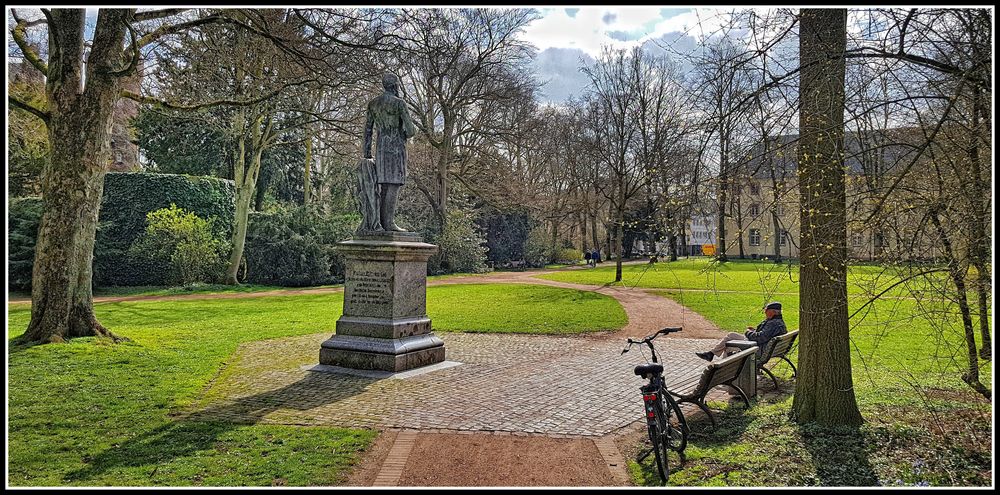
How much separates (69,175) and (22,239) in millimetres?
16303

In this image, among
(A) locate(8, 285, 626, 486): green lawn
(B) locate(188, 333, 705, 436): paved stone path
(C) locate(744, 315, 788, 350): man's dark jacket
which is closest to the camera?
(A) locate(8, 285, 626, 486): green lawn

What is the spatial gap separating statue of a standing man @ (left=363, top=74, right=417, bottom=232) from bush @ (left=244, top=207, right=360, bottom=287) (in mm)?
18035

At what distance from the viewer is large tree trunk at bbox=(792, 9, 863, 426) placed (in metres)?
5.52

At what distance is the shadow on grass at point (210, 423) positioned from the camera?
218 inches

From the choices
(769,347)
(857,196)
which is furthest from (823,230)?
(769,347)

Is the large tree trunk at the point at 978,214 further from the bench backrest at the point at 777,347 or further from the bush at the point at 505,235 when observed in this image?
the bush at the point at 505,235

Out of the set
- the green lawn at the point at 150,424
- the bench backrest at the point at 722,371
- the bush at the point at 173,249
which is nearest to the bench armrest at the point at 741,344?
the bench backrest at the point at 722,371

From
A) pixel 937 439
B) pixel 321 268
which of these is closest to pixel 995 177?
pixel 937 439

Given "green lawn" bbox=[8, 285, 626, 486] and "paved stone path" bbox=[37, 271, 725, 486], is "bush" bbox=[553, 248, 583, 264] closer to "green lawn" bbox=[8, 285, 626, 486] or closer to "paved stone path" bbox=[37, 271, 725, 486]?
"green lawn" bbox=[8, 285, 626, 486]

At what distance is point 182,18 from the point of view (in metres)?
17.0

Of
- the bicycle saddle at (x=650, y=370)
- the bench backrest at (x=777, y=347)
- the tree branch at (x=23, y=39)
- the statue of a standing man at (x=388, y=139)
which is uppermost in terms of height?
the tree branch at (x=23, y=39)

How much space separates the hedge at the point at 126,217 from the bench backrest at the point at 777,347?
76.3 ft

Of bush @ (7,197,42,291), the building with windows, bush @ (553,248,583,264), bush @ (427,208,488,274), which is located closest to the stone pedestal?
the building with windows

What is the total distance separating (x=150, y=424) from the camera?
674 centimetres
